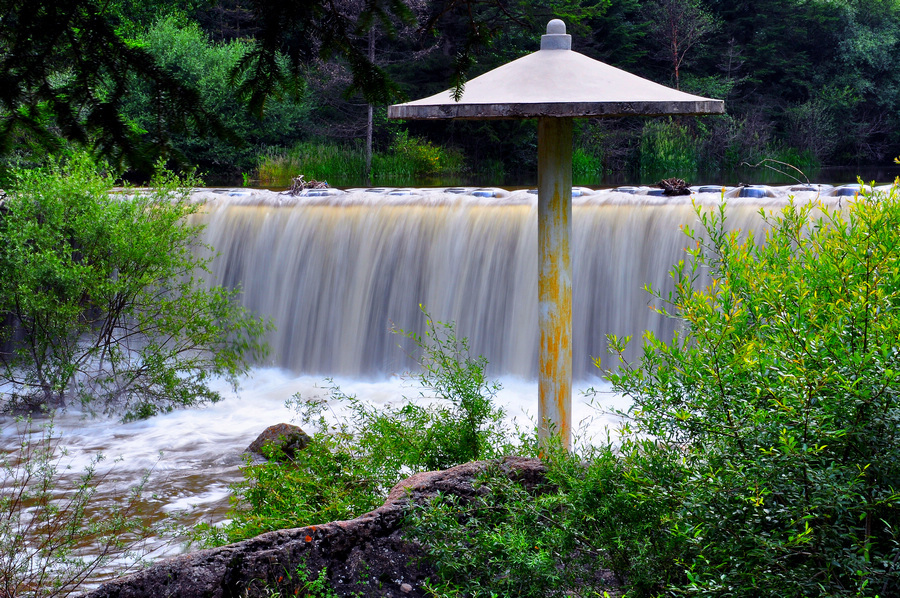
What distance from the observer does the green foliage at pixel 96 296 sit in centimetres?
859

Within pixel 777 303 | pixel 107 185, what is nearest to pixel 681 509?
pixel 777 303

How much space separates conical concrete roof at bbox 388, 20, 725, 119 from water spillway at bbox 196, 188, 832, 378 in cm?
505

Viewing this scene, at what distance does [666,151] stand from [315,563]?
25880mm

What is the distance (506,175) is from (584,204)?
18.3 meters

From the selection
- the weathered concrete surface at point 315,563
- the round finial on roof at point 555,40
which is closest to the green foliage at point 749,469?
the weathered concrete surface at point 315,563

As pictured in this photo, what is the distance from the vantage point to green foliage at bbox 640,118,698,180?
88.3 feet

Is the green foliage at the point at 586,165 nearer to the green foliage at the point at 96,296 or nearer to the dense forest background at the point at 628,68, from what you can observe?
the dense forest background at the point at 628,68

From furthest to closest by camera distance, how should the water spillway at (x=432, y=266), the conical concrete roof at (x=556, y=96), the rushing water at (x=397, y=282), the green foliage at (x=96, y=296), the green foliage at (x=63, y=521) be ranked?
the water spillway at (x=432, y=266) < the rushing water at (x=397, y=282) < the green foliage at (x=96, y=296) < the green foliage at (x=63, y=521) < the conical concrete roof at (x=556, y=96)

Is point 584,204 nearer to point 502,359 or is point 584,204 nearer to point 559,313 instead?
point 502,359

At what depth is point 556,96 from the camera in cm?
403

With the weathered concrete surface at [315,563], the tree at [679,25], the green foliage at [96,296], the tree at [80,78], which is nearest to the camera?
the weathered concrete surface at [315,563]

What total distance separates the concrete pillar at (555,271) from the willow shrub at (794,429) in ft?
5.79

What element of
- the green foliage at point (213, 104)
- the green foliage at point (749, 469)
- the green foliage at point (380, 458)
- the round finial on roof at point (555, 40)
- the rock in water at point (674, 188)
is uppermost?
the green foliage at point (213, 104)

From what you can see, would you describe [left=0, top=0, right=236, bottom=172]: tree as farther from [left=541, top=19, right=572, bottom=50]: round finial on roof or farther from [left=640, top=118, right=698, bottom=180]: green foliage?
[left=640, top=118, right=698, bottom=180]: green foliage
